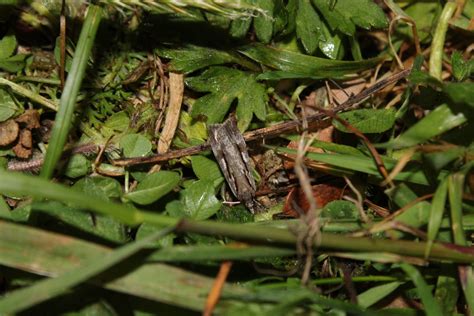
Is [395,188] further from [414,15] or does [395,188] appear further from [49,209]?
[49,209]

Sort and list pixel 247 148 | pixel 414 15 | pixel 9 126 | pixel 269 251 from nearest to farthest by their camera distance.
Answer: pixel 269 251, pixel 9 126, pixel 247 148, pixel 414 15

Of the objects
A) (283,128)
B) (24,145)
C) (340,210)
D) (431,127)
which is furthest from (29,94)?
(431,127)

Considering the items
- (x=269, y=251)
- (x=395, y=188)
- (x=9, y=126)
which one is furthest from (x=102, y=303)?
(x=395, y=188)

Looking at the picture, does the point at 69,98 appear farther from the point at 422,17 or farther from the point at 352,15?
the point at 422,17

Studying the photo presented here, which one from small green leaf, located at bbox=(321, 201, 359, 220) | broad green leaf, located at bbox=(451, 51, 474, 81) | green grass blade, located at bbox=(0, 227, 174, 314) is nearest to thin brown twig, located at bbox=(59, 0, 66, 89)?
green grass blade, located at bbox=(0, 227, 174, 314)

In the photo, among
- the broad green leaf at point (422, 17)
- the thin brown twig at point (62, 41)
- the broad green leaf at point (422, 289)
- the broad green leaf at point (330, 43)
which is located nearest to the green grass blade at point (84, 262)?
the broad green leaf at point (422, 289)
